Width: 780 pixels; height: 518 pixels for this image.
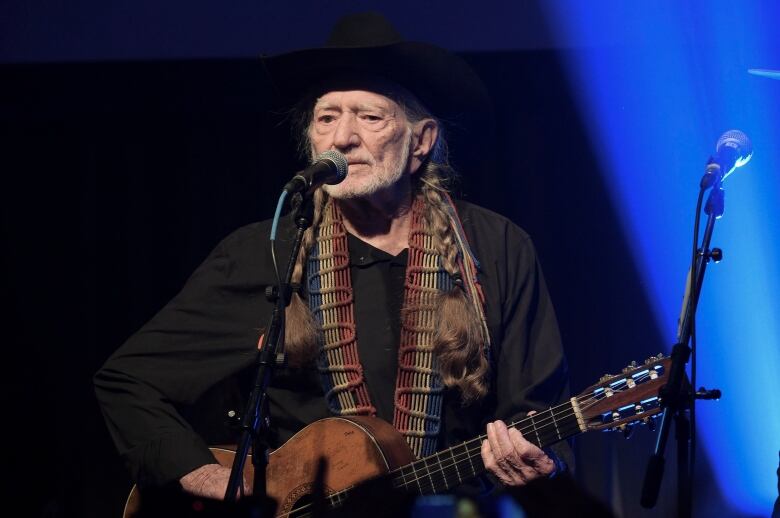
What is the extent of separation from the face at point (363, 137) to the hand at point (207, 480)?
45.2 inches

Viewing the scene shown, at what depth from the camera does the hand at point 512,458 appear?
3631 mm

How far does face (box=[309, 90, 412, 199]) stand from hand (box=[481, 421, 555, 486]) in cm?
111

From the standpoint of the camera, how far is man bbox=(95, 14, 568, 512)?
4.03 m

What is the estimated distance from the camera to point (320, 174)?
11.1ft

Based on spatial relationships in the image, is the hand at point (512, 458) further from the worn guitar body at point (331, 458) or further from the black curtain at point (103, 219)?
the black curtain at point (103, 219)

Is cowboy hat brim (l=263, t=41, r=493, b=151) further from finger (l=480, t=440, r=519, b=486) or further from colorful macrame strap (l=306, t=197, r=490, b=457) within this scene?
finger (l=480, t=440, r=519, b=486)

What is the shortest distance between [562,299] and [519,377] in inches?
43.2

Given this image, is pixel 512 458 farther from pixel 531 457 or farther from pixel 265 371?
pixel 265 371

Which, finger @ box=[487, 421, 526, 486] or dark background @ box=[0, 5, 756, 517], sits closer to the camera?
finger @ box=[487, 421, 526, 486]

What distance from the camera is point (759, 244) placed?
4520mm

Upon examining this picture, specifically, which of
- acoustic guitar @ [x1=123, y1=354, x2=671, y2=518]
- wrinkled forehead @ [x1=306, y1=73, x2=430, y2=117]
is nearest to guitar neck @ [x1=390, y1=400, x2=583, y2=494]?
acoustic guitar @ [x1=123, y1=354, x2=671, y2=518]

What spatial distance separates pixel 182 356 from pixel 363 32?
149 centimetres

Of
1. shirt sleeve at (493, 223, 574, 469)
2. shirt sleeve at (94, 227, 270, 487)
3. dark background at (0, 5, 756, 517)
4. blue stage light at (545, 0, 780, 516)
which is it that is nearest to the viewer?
shirt sleeve at (493, 223, 574, 469)

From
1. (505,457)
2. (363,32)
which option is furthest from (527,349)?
(363,32)
